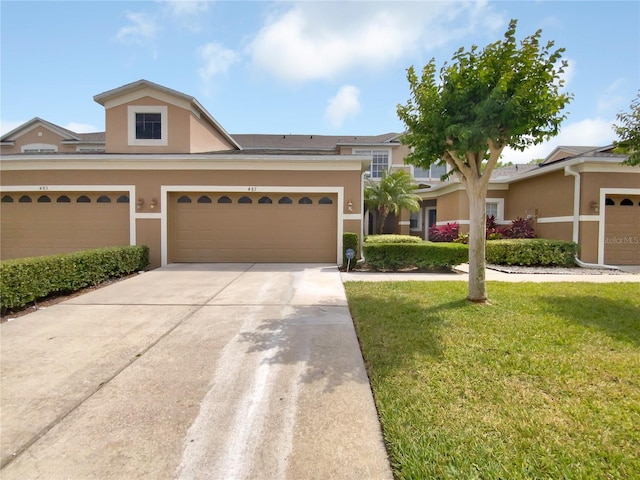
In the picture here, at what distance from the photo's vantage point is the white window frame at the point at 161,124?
459 inches

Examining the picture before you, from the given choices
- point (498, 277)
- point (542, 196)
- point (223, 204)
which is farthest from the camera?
point (542, 196)

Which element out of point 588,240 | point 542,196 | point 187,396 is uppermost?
point 542,196

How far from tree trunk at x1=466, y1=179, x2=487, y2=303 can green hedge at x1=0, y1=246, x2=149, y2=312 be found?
7777mm

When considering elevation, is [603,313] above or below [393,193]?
below

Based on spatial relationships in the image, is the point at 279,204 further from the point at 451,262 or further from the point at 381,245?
the point at 451,262

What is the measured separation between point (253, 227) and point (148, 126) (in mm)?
6048

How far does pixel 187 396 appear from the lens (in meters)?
2.81

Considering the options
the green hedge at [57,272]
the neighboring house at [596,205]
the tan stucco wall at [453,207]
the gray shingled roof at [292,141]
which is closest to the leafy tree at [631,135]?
the neighboring house at [596,205]

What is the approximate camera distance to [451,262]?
915 cm

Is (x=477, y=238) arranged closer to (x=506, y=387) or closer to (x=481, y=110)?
(x=481, y=110)

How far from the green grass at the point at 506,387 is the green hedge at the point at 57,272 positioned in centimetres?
566

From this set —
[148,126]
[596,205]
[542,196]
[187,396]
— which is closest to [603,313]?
[187,396]

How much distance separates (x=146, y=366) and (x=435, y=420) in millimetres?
2931

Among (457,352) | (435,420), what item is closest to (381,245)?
(457,352)
